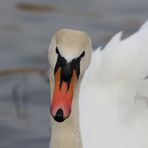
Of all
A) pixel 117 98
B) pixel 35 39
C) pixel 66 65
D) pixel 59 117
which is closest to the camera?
pixel 59 117

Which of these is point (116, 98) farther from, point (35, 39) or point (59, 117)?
point (35, 39)

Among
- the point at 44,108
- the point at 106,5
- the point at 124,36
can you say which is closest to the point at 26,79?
the point at 44,108

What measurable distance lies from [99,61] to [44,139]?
104 centimetres

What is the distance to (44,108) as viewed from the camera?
26.3 feet

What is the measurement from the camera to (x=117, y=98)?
6676 millimetres

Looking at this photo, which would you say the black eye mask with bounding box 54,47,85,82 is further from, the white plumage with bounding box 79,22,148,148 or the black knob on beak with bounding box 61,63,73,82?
the white plumage with bounding box 79,22,148,148

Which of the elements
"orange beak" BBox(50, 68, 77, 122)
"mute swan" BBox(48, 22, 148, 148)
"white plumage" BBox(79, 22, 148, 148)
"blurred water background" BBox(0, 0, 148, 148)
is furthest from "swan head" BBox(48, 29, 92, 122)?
"blurred water background" BBox(0, 0, 148, 148)

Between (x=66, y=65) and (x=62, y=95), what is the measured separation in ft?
0.49

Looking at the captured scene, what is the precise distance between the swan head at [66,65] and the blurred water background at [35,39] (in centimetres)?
214

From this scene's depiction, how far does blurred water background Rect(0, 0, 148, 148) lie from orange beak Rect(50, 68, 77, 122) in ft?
7.14

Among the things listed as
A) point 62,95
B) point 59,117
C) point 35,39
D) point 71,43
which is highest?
point 35,39

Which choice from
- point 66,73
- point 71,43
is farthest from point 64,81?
point 71,43

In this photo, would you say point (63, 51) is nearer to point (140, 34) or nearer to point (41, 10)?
point (140, 34)

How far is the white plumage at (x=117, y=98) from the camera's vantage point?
21.5 ft
